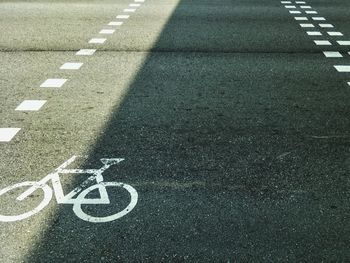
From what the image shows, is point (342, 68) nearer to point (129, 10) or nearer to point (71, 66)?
point (71, 66)

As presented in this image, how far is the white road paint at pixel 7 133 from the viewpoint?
6.56 metres

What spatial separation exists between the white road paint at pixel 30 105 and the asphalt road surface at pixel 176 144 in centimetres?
3

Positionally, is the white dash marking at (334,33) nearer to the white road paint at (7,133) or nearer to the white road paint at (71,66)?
the white road paint at (71,66)

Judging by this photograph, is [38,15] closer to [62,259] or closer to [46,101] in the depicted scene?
[46,101]

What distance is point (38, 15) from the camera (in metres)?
13.6

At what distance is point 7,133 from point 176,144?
91.3 inches

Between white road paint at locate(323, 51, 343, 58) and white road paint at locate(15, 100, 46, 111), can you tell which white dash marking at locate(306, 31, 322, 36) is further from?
white road paint at locate(15, 100, 46, 111)

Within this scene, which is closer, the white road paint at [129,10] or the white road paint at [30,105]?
the white road paint at [30,105]

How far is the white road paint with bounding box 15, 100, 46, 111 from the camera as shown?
7.51 meters

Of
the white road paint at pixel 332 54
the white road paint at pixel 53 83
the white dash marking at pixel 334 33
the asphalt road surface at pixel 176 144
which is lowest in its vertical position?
the white dash marking at pixel 334 33

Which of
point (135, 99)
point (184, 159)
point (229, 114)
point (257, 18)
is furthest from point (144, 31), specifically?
point (184, 159)

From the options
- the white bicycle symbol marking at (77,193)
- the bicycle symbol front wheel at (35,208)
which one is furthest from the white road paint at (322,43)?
the bicycle symbol front wheel at (35,208)

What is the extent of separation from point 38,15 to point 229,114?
838cm

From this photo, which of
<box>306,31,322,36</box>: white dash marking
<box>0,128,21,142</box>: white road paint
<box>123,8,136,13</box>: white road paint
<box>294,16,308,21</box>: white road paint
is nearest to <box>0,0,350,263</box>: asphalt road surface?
<box>0,128,21,142</box>: white road paint
